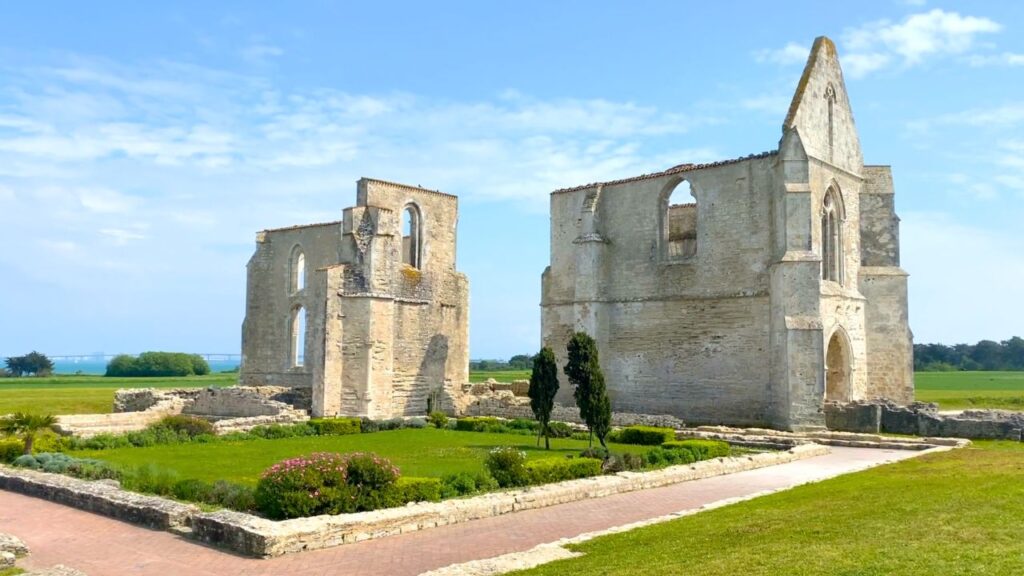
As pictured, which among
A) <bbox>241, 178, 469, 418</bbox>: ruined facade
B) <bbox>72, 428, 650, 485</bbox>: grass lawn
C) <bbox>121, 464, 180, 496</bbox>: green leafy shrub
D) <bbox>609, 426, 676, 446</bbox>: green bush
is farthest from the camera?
<bbox>241, 178, 469, 418</bbox>: ruined facade

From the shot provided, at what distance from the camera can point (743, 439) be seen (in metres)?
20.8

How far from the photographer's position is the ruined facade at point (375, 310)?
91.1 ft

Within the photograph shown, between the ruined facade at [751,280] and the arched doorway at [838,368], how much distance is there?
5 cm

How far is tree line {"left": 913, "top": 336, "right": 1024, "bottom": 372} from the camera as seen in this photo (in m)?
91.0

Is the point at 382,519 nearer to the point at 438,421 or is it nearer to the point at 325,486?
the point at 325,486

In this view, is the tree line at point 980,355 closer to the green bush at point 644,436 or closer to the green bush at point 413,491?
the green bush at point 644,436

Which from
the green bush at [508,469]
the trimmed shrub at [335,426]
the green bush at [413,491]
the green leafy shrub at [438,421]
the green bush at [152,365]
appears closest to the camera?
the green bush at [413,491]

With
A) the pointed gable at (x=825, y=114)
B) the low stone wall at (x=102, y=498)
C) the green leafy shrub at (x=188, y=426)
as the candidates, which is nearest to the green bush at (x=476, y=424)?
the green leafy shrub at (x=188, y=426)

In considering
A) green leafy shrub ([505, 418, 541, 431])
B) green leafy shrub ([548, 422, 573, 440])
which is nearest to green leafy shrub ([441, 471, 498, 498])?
green leafy shrub ([548, 422, 573, 440])

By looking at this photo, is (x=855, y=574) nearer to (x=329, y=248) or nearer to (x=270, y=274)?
(x=329, y=248)

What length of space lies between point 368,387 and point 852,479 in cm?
1740

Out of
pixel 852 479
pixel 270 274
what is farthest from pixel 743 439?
pixel 270 274

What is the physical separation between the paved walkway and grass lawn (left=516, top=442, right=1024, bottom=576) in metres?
1.08

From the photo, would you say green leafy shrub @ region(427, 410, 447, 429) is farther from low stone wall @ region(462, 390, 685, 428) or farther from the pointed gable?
the pointed gable
